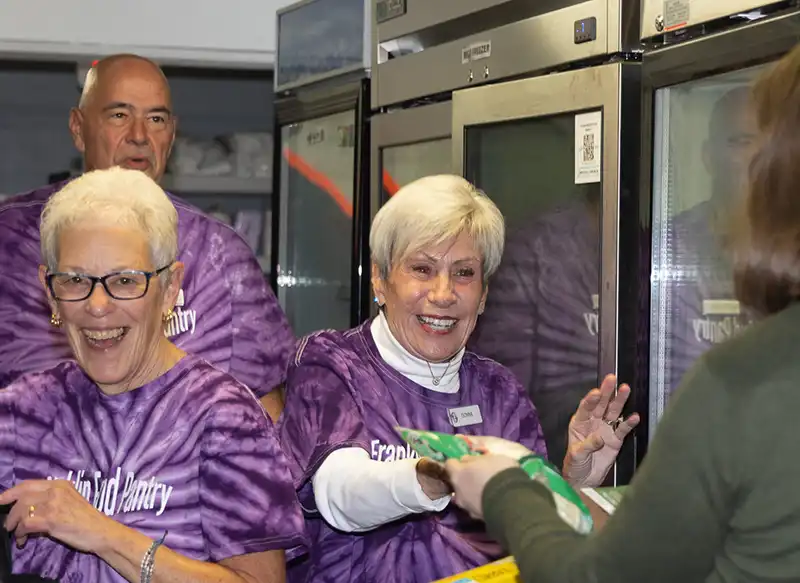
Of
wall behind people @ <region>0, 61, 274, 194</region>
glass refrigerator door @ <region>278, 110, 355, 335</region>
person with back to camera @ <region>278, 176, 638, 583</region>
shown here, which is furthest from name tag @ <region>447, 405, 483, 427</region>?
wall behind people @ <region>0, 61, 274, 194</region>

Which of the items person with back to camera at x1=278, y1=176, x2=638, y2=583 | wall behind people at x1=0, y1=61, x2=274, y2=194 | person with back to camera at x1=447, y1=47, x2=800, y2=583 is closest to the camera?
person with back to camera at x1=447, y1=47, x2=800, y2=583

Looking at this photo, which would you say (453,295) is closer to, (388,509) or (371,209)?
(388,509)

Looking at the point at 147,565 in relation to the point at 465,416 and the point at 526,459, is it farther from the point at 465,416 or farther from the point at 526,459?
the point at 465,416

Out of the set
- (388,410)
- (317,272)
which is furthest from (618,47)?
(317,272)

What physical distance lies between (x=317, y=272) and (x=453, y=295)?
2.16m

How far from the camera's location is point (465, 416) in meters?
2.29

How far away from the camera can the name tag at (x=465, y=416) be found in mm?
2273

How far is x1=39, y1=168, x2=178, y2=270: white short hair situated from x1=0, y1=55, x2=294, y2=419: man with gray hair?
681 millimetres

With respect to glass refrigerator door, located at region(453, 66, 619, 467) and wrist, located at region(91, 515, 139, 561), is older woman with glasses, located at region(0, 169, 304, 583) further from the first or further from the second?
glass refrigerator door, located at region(453, 66, 619, 467)

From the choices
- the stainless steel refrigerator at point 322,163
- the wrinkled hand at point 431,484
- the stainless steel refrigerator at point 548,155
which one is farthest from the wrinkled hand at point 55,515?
the stainless steel refrigerator at point 322,163

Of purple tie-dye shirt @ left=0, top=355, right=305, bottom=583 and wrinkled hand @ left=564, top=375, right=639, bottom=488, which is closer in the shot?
purple tie-dye shirt @ left=0, top=355, right=305, bottom=583

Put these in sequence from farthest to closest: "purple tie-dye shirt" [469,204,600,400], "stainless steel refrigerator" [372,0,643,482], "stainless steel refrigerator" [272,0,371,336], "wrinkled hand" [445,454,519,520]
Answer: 1. "stainless steel refrigerator" [272,0,371,336]
2. "purple tie-dye shirt" [469,204,600,400]
3. "stainless steel refrigerator" [372,0,643,482]
4. "wrinkled hand" [445,454,519,520]

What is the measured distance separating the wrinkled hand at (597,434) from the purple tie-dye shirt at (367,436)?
154 mm

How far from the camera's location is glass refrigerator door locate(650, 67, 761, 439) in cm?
233
